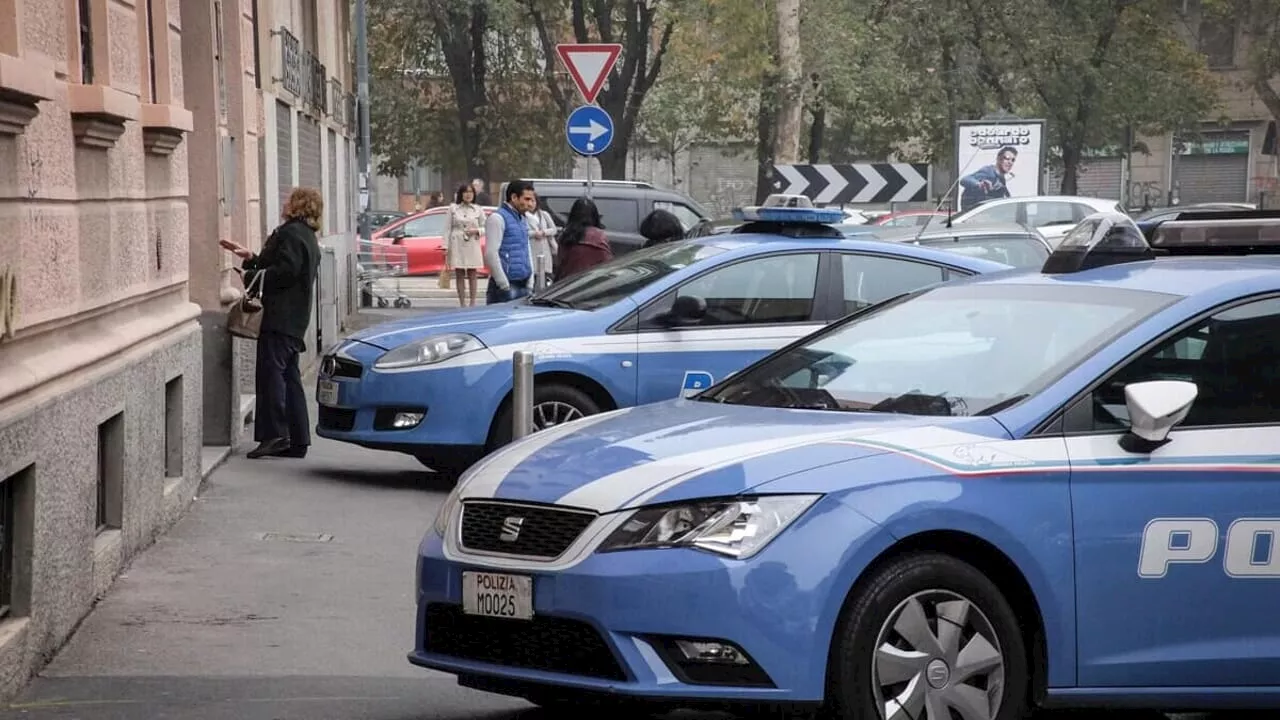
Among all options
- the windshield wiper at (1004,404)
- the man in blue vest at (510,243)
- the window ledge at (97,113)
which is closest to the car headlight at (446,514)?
the windshield wiper at (1004,404)

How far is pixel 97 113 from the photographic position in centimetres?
816

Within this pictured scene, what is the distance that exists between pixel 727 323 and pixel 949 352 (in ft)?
17.6

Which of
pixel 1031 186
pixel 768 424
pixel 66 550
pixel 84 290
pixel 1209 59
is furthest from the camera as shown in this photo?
pixel 1209 59

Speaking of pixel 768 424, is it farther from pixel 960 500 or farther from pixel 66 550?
pixel 66 550

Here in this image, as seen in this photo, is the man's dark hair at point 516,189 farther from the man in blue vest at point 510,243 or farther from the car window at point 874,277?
the car window at point 874,277

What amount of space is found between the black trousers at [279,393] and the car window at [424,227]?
26884mm

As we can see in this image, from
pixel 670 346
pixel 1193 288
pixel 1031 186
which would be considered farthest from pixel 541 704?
pixel 1031 186

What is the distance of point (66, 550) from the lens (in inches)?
293

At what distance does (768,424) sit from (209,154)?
26.3 ft

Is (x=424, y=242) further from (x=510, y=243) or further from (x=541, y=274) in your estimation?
(x=510, y=243)

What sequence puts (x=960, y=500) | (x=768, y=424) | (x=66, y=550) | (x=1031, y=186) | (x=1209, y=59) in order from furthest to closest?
(x=1209, y=59), (x=1031, y=186), (x=66, y=550), (x=768, y=424), (x=960, y=500)

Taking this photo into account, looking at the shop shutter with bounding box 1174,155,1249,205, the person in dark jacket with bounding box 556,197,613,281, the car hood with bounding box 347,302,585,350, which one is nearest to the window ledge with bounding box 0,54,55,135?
the car hood with bounding box 347,302,585,350

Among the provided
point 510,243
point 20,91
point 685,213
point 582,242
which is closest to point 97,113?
point 20,91

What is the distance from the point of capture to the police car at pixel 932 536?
5.27 m
